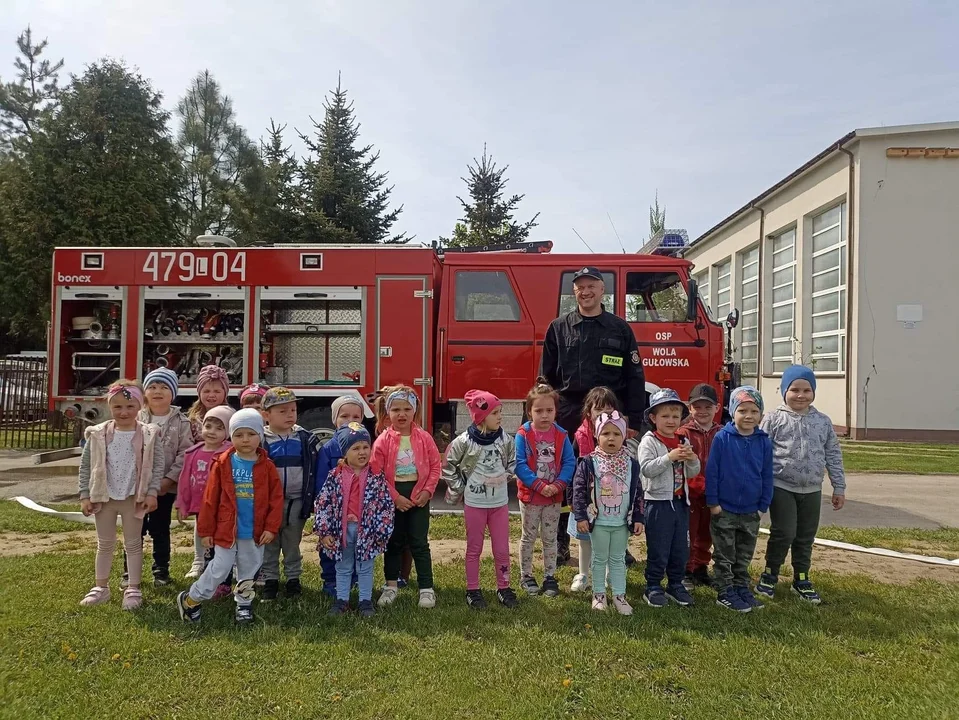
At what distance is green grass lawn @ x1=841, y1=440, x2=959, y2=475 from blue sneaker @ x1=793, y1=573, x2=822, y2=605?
272 inches

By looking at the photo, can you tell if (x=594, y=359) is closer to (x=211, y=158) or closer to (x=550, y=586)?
(x=550, y=586)

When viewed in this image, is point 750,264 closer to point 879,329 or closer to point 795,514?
point 879,329

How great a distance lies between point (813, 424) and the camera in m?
4.26

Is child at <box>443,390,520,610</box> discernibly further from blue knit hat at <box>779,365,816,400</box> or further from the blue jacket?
blue knit hat at <box>779,365,816,400</box>

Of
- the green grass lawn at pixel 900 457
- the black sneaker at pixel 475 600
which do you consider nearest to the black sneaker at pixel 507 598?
the black sneaker at pixel 475 600

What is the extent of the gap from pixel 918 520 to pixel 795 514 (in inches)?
149

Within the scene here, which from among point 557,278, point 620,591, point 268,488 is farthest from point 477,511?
point 557,278

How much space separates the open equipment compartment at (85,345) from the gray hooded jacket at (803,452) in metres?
7.70

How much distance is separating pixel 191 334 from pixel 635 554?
6277 mm

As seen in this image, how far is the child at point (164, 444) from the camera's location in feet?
14.2

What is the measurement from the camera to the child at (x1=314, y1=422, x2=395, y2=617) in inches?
152

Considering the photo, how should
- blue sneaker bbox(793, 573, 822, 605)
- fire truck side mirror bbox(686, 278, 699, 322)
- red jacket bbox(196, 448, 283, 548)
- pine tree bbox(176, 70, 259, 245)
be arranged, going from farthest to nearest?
pine tree bbox(176, 70, 259, 245), fire truck side mirror bbox(686, 278, 699, 322), blue sneaker bbox(793, 573, 822, 605), red jacket bbox(196, 448, 283, 548)

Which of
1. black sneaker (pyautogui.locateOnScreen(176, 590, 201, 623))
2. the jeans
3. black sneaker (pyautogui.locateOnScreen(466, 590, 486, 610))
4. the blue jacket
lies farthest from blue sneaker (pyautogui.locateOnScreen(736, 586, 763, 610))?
black sneaker (pyautogui.locateOnScreen(176, 590, 201, 623))

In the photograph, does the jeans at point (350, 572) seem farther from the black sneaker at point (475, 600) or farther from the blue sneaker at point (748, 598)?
the blue sneaker at point (748, 598)
